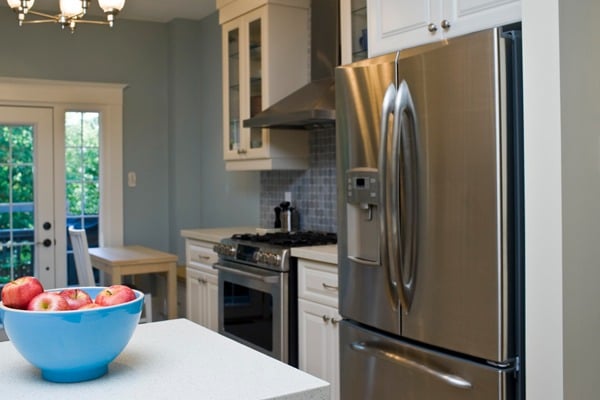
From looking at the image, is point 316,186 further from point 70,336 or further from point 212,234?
point 70,336

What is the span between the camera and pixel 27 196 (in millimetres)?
5168

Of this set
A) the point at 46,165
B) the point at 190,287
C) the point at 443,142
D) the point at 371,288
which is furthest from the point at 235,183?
the point at 443,142

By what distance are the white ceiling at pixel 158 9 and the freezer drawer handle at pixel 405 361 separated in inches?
129

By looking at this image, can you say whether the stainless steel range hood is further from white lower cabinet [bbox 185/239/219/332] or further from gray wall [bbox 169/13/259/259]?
gray wall [bbox 169/13/259/259]

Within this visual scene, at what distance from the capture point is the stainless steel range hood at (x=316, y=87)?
3.48m

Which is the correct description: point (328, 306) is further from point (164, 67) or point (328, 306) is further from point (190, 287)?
point (164, 67)

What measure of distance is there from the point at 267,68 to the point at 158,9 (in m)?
1.61

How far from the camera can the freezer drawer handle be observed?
7.22ft

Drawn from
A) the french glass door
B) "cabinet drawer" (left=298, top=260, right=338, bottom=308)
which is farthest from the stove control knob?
the french glass door

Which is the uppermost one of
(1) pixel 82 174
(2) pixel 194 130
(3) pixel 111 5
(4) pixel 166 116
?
(3) pixel 111 5

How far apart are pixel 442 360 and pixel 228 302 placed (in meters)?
1.84

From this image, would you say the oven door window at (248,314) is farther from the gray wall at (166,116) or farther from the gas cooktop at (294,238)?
the gray wall at (166,116)

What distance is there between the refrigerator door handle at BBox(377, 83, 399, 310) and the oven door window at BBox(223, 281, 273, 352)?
1.10 m

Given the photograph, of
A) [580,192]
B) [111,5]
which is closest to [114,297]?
[580,192]
